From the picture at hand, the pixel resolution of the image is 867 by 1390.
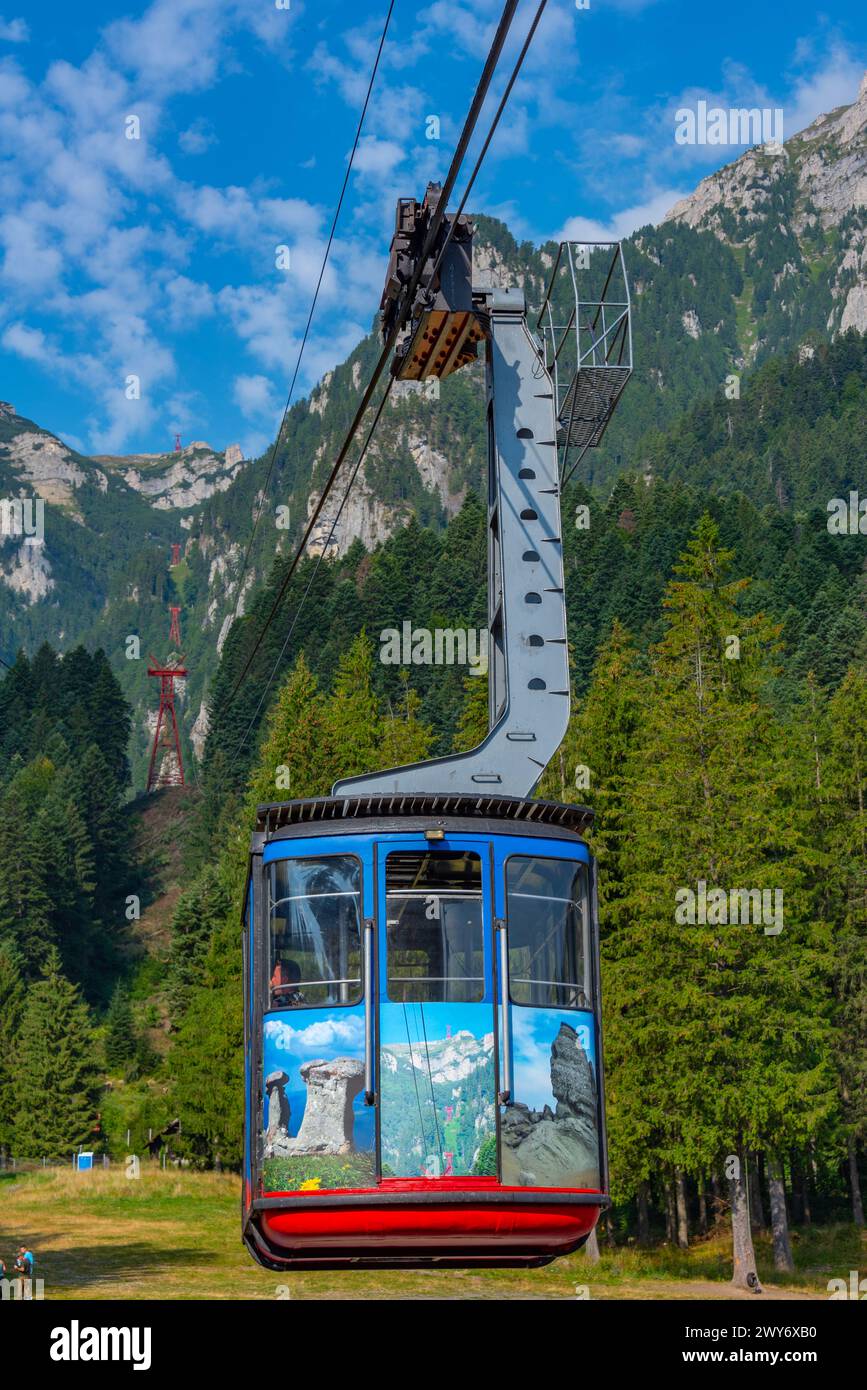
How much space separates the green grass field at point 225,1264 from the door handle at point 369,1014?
15.0 meters

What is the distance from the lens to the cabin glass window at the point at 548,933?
14844 mm

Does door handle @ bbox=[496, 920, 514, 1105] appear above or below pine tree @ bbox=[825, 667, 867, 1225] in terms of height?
below

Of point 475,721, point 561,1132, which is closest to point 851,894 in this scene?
point 475,721

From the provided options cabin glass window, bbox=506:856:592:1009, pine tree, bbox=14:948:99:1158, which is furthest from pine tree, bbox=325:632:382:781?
cabin glass window, bbox=506:856:592:1009

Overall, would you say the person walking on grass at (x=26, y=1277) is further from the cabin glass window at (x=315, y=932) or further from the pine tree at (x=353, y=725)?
the pine tree at (x=353, y=725)

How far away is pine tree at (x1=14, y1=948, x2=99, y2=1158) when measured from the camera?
243 feet

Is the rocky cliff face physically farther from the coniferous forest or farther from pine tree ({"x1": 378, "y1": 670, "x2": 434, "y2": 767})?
pine tree ({"x1": 378, "y1": 670, "x2": 434, "y2": 767})

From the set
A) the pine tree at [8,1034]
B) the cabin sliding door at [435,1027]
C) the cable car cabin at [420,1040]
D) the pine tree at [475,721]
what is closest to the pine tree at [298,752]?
the pine tree at [475,721]

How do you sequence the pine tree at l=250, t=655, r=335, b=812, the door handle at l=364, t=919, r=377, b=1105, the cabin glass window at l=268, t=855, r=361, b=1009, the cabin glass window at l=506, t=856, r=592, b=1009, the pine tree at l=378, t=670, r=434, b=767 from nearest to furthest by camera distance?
the door handle at l=364, t=919, r=377, b=1105
the cabin glass window at l=268, t=855, r=361, b=1009
the cabin glass window at l=506, t=856, r=592, b=1009
the pine tree at l=250, t=655, r=335, b=812
the pine tree at l=378, t=670, r=434, b=767

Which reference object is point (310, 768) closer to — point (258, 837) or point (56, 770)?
point (258, 837)

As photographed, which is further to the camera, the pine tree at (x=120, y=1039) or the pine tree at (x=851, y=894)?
the pine tree at (x=120, y=1039)

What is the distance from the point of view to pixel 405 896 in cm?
1486

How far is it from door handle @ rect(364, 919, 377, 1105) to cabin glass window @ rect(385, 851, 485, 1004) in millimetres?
167

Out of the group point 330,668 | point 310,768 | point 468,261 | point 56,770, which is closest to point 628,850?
point 310,768
